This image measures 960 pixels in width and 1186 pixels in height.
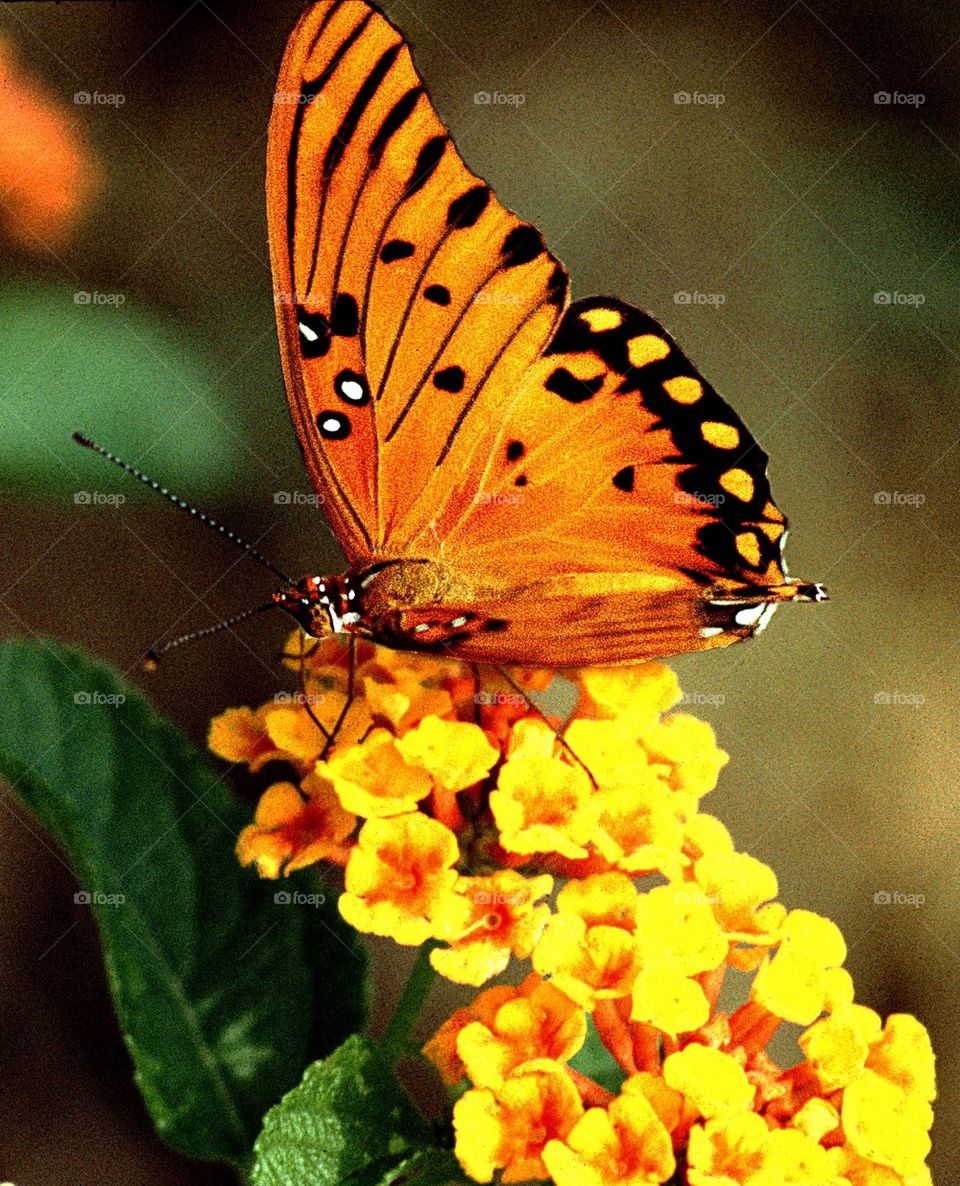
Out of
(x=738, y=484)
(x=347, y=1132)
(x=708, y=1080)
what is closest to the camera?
(x=708, y=1080)

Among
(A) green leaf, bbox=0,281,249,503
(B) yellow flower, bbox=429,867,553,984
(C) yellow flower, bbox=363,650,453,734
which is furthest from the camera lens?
(A) green leaf, bbox=0,281,249,503

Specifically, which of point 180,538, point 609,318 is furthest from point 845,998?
point 180,538

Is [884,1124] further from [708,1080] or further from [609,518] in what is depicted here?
[609,518]

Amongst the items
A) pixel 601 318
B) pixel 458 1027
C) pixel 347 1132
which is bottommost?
pixel 347 1132

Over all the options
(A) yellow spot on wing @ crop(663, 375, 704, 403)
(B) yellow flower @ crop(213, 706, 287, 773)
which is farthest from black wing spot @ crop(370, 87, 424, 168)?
(B) yellow flower @ crop(213, 706, 287, 773)

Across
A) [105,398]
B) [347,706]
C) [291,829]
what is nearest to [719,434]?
[347,706]

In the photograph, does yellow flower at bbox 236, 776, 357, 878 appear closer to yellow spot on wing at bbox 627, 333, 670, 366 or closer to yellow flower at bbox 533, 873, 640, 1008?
yellow flower at bbox 533, 873, 640, 1008

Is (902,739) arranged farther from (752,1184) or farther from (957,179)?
(752,1184)
